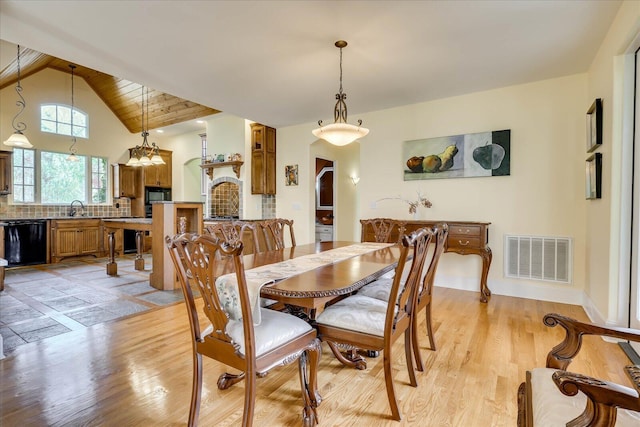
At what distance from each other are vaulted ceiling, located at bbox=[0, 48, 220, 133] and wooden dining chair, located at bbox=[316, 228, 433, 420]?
5562mm

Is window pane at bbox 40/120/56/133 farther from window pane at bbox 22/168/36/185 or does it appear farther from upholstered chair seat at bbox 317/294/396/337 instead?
→ upholstered chair seat at bbox 317/294/396/337

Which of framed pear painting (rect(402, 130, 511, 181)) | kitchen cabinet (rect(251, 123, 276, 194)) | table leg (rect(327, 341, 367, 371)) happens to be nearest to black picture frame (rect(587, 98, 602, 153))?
framed pear painting (rect(402, 130, 511, 181))

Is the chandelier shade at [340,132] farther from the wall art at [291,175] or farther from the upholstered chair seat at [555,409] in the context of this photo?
the wall art at [291,175]

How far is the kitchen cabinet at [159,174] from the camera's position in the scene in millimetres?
7594

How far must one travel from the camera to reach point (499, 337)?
254 cm

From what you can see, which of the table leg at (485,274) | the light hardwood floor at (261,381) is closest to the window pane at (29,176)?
the light hardwood floor at (261,381)

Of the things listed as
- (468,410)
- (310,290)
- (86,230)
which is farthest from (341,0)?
(86,230)

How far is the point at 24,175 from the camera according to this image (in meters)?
6.13

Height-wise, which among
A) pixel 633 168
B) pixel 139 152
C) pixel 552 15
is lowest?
pixel 633 168

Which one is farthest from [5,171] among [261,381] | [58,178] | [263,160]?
[261,381]

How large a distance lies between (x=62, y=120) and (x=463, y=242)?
8.20 metres

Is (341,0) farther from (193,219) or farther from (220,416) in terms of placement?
(193,219)

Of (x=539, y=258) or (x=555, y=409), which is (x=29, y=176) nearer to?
(x=555, y=409)

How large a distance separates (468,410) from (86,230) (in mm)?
7304
